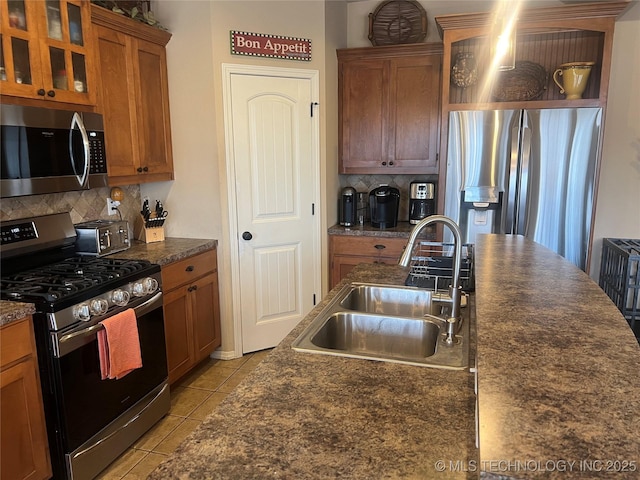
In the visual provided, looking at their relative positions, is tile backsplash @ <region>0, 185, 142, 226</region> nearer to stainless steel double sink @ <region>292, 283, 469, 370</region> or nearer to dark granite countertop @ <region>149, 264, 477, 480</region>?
stainless steel double sink @ <region>292, 283, 469, 370</region>

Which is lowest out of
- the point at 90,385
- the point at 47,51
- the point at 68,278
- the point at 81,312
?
the point at 90,385

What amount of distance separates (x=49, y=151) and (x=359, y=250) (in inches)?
87.9

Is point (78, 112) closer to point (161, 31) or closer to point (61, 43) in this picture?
point (61, 43)

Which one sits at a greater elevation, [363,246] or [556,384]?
[556,384]

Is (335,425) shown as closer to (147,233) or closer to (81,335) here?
(81,335)

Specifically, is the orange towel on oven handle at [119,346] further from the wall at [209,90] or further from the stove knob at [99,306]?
the wall at [209,90]

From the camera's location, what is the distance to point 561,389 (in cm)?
75

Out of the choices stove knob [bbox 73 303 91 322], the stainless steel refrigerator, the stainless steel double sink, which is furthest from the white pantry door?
the stainless steel double sink

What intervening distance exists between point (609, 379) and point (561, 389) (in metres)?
0.10

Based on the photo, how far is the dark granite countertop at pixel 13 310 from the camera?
1.78 m

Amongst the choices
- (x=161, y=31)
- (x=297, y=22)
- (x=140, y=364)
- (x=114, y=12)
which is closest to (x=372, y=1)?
(x=297, y=22)

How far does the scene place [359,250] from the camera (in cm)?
371
